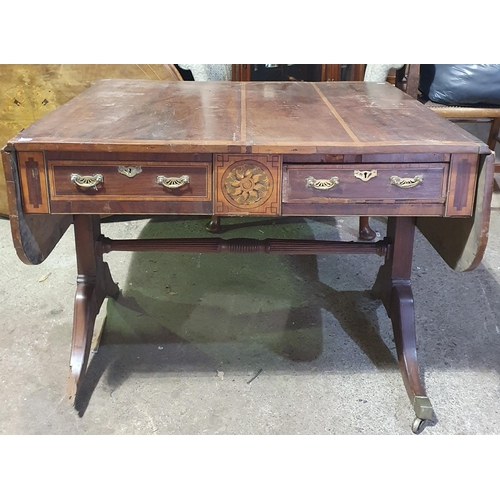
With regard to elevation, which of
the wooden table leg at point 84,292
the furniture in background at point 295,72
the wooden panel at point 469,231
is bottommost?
the wooden table leg at point 84,292

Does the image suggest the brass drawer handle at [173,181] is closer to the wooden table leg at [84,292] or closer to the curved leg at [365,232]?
the wooden table leg at [84,292]

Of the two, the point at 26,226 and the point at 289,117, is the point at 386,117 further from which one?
the point at 26,226

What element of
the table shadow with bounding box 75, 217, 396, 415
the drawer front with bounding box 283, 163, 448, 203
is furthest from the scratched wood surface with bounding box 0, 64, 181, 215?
the drawer front with bounding box 283, 163, 448, 203

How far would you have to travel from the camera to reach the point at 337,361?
1.95 metres

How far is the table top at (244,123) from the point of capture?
138 cm

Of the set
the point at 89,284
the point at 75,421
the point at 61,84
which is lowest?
the point at 75,421

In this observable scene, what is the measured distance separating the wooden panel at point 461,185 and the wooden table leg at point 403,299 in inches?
17.5

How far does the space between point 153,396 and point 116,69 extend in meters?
1.58

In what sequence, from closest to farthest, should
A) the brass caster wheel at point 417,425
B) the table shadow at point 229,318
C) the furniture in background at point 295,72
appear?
the brass caster wheel at point 417,425 → the table shadow at point 229,318 → the furniture in background at point 295,72

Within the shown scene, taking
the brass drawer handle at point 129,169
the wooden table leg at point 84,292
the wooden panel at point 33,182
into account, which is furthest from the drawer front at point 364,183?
the wooden table leg at point 84,292

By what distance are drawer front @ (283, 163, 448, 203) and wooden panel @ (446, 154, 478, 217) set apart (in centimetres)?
2

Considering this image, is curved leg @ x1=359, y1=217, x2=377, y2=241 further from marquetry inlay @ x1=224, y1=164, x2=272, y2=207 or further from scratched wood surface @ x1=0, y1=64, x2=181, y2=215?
marquetry inlay @ x1=224, y1=164, x2=272, y2=207
